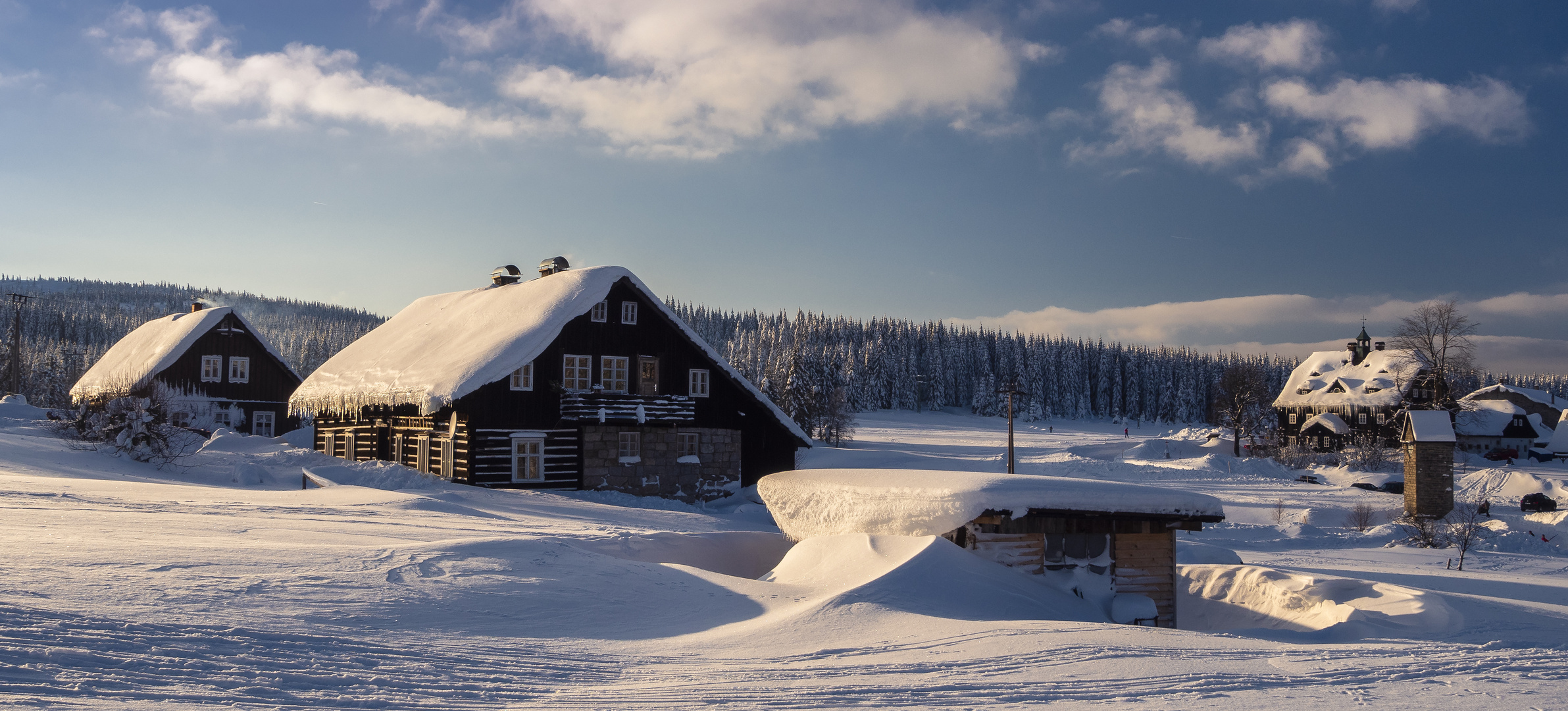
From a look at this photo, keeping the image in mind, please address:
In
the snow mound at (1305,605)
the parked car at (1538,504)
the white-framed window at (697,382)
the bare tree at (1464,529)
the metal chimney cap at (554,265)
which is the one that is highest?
the metal chimney cap at (554,265)

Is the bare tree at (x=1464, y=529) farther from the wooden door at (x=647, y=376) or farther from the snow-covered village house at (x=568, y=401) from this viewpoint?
the wooden door at (x=647, y=376)

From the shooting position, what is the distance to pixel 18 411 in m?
42.1

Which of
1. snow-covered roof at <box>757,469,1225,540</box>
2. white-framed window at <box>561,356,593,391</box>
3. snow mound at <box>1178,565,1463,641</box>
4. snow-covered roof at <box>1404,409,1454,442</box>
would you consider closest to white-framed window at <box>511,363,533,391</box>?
white-framed window at <box>561,356,593,391</box>

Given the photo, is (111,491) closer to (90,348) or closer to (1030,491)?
(1030,491)

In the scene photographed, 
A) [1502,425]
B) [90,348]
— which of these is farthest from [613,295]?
[90,348]

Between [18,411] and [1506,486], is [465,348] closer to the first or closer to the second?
[18,411]

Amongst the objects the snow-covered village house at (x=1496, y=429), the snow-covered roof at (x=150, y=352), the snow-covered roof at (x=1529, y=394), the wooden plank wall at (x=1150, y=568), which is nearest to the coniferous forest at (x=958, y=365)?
the snow-covered roof at (x=1529, y=394)

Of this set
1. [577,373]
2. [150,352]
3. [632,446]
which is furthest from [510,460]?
[150,352]

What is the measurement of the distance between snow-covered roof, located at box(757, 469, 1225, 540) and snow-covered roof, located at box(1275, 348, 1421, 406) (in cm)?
6557

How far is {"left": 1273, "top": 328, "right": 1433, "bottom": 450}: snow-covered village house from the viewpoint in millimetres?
66938

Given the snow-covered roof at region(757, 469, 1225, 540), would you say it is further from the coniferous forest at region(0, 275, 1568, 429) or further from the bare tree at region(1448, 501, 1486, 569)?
the coniferous forest at region(0, 275, 1568, 429)

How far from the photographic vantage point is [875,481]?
14.4 meters

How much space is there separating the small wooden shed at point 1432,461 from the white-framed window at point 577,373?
88.6ft

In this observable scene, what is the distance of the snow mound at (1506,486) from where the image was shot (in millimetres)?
38688
